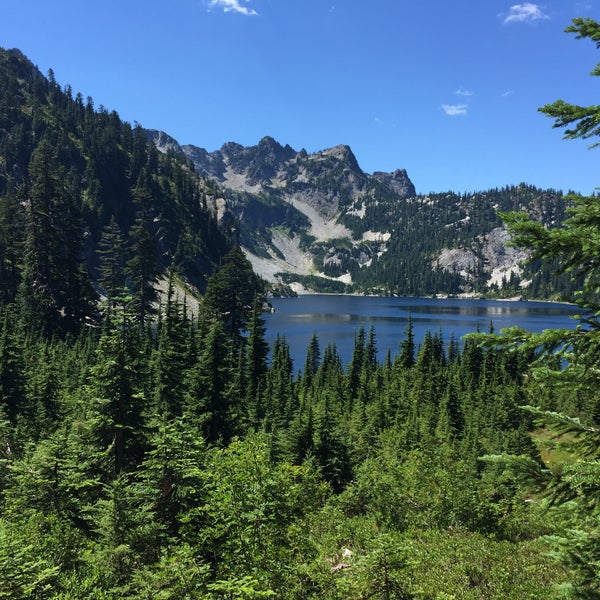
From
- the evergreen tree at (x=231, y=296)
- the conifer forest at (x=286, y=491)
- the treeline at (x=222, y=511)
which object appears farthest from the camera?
the evergreen tree at (x=231, y=296)

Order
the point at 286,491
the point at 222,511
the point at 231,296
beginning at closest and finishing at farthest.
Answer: the point at 222,511, the point at 286,491, the point at 231,296

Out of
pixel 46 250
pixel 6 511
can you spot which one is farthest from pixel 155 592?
pixel 46 250

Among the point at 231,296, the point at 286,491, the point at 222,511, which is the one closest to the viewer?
the point at 222,511

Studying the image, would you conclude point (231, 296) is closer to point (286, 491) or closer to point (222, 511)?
point (286, 491)

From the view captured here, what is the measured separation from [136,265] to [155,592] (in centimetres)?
9647

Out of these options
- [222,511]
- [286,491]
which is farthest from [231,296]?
[222,511]

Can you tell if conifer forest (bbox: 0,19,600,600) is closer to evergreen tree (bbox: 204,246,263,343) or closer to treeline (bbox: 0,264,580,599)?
treeline (bbox: 0,264,580,599)

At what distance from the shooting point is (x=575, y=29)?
7.75 meters

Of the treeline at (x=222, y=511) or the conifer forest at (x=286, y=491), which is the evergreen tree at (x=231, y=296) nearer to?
A: the conifer forest at (x=286, y=491)

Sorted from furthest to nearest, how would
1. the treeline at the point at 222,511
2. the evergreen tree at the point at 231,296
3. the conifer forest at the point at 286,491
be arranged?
1. the evergreen tree at the point at 231,296
2. the treeline at the point at 222,511
3. the conifer forest at the point at 286,491

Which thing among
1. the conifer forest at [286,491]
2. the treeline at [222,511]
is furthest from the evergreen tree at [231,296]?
the treeline at [222,511]

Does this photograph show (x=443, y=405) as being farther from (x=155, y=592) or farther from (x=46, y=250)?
(x=46, y=250)

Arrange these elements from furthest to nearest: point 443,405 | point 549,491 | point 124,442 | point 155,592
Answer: point 443,405
point 124,442
point 155,592
point 549,491

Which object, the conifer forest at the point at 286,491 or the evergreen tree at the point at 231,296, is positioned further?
the evergreen tree at the point at 231,296
